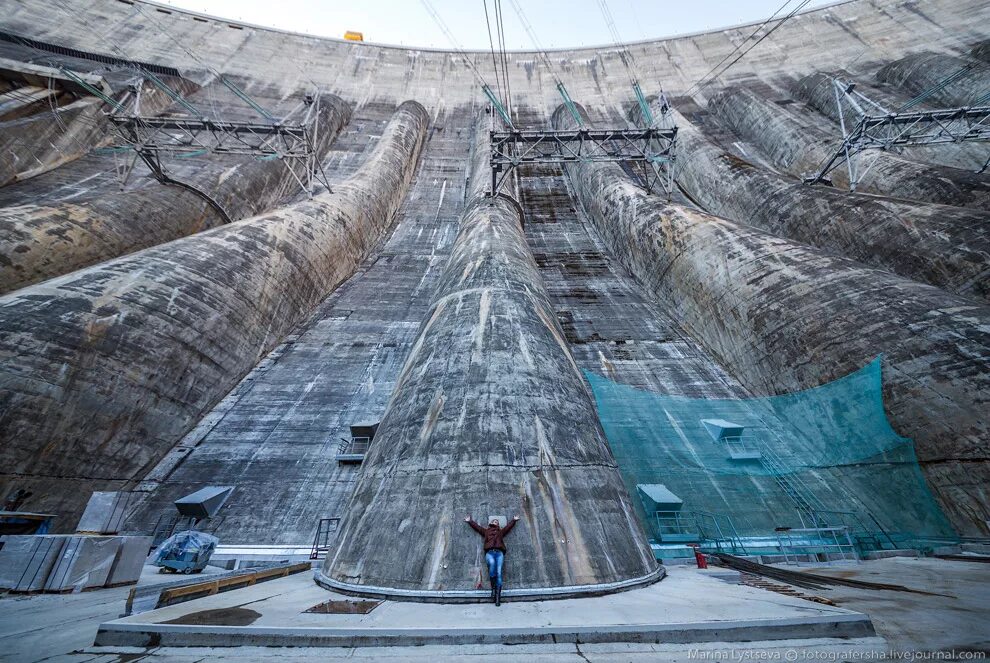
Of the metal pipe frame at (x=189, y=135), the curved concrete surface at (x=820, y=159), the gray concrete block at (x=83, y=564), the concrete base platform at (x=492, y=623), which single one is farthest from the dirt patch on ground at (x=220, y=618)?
the curved concrete surface at (x=820, y=159)

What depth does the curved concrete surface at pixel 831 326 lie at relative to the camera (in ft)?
27.1

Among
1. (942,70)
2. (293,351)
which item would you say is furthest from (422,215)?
(942,70)

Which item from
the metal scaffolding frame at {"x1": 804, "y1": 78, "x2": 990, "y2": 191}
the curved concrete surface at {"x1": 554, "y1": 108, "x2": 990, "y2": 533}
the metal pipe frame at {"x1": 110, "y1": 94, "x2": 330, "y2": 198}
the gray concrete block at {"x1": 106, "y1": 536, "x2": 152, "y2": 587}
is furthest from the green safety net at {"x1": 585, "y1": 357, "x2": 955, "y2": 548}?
the metal pipe frame at {"x1": 110, "y1": 94, "x2": 330, "y2": 198}

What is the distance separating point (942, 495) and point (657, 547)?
5530 mm

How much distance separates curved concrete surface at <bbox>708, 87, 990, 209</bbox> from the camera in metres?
15.5

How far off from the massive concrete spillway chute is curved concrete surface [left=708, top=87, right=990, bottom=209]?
1687cm

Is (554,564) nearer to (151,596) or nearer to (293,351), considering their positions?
(151,596)

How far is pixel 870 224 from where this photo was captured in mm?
13891

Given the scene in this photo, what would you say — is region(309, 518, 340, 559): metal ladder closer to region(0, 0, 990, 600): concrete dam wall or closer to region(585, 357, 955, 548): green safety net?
region(0, 0, 990, 600): concrete dam wall

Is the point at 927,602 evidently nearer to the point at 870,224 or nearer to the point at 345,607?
the point at 345,607

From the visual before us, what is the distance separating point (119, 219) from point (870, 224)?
24761 millimetres

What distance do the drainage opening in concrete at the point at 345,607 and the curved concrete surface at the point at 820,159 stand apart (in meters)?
20.9

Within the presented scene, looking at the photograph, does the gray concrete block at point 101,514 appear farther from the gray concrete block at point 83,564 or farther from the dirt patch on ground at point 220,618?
the dirt patch on ground at point 220,618

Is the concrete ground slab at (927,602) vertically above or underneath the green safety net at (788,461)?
underneath
